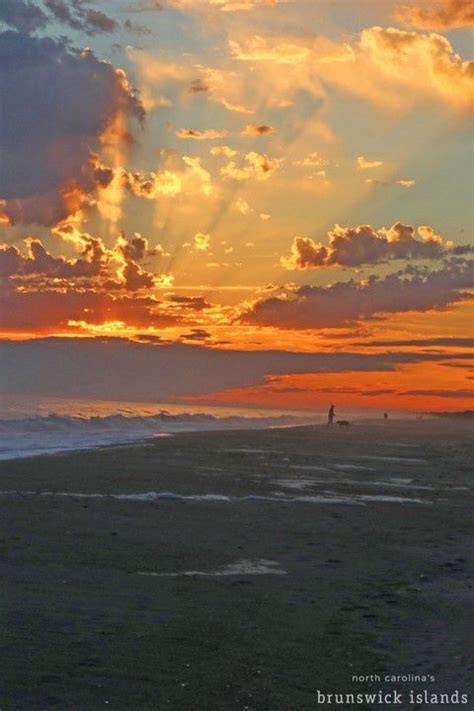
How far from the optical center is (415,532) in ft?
59.9

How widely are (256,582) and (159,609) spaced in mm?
2111

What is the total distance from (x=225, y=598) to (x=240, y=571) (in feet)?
5.68

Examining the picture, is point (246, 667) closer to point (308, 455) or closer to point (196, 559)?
point (196, 559)

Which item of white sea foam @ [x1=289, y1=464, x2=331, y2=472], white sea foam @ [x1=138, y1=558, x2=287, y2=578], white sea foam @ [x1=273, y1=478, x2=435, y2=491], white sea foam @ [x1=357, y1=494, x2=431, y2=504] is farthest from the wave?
white sea foam @ [x1=138, y1=558, x2=287, y2=578]

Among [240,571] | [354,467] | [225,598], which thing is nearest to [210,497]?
[240,571]

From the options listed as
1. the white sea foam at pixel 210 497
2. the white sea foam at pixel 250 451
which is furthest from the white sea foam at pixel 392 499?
the white sea foam at pixel 250 451

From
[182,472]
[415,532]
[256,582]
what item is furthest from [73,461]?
[256,582]

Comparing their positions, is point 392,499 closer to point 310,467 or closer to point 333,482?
point 333,482

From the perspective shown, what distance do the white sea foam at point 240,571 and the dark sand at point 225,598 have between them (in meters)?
0.10

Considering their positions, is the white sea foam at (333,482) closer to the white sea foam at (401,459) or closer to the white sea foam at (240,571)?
the white sea foam at (401,459)

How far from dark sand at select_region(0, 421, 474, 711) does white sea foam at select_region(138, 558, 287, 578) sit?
0.10 metres

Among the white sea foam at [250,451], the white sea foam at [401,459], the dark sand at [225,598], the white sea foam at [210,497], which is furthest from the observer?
the white sea foam at [250,451]

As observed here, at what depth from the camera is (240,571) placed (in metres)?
13.8

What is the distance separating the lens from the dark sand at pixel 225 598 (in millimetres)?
8695
